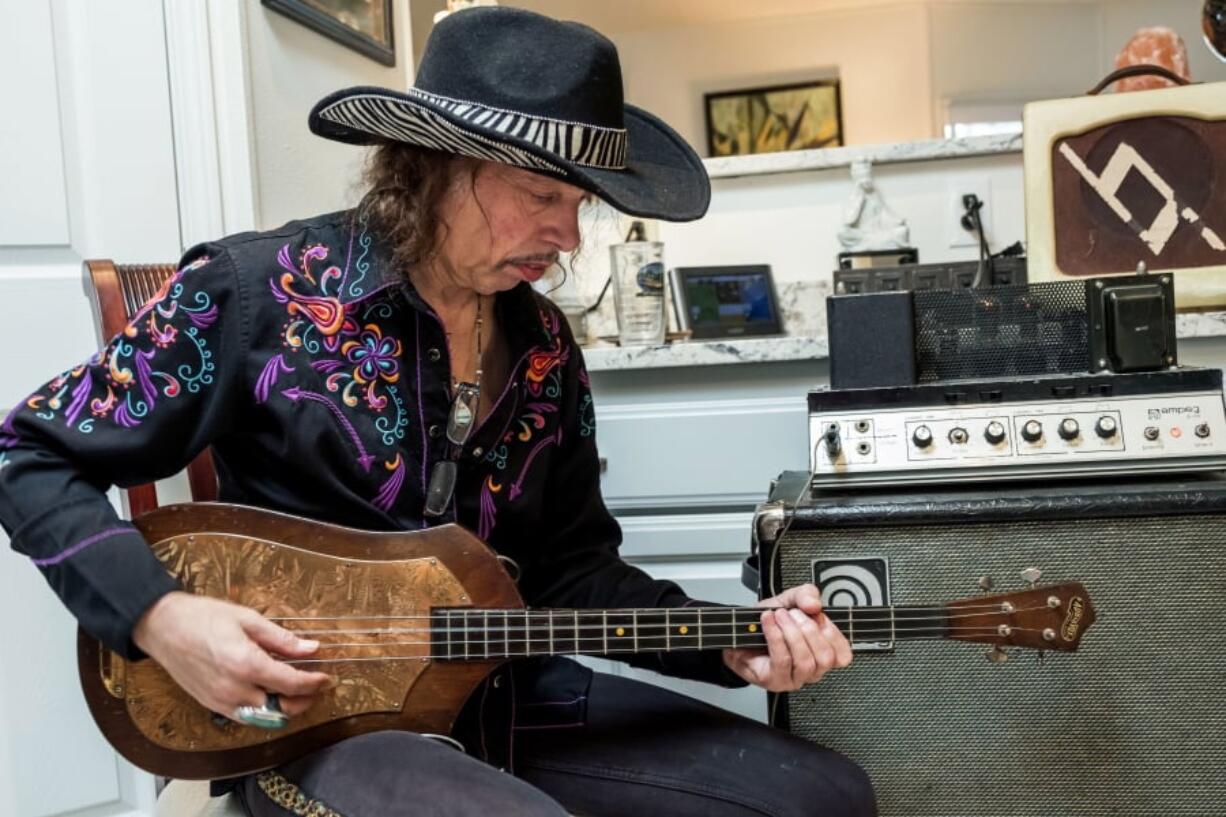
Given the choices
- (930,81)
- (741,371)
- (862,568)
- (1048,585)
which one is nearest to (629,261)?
(741,371)

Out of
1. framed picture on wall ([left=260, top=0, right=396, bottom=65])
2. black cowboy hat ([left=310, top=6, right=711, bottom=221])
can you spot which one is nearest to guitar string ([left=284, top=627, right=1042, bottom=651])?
black cowboy hat ([left=310, top=6, right=711, bottom=221])

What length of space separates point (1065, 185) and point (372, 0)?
1081 millimetres

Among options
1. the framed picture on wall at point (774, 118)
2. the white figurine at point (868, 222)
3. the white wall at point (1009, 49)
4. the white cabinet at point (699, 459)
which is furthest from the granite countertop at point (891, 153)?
the white wall at point (1009, 49)

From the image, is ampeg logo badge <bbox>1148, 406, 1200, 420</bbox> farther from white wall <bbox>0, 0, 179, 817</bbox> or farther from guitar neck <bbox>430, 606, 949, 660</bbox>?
white wall <bbox>0, 0, 179, 817</bbox>

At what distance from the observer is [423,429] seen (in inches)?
39.9

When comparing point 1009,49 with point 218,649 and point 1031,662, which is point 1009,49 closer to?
point 1031,662

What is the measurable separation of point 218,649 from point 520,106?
0.48 metres

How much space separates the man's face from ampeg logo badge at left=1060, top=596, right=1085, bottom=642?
55 cm

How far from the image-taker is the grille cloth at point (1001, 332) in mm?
1159

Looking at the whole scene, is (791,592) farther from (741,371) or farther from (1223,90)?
(1223,90)

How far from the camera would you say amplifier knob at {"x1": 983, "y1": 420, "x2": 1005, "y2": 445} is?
109 centimetres

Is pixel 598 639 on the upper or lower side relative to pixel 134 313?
lower

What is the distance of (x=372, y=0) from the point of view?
1795 millimetres

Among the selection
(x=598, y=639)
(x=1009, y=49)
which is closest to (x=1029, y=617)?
(x=598, y=639)
